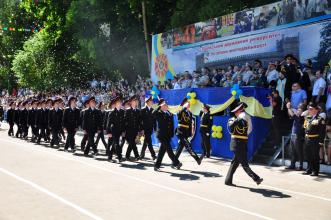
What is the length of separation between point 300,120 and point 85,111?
7469 millimetres

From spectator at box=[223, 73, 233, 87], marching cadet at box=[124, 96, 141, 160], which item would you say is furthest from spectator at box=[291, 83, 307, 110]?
marching cadet at box=[124, 96, 141, 160]

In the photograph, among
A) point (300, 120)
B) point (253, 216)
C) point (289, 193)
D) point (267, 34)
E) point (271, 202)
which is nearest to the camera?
point (253, 216)

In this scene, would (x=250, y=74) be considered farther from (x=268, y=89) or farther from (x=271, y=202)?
(x=271, y=202)

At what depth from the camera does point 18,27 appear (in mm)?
44406

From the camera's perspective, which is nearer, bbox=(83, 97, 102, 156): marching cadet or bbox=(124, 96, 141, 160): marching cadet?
bbox=(124, 96, 141, 160): marching cadet

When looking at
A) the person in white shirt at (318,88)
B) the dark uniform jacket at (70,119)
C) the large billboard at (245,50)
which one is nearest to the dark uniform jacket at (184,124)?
the person in white shirt at (318,88)

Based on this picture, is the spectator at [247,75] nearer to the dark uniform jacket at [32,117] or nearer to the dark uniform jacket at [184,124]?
the dark uniform jacket at [184,124]

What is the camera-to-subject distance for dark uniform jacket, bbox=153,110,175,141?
12.0 m

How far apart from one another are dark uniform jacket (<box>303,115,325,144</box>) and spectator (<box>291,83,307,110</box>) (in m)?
1.72

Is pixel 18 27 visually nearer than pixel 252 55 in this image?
No

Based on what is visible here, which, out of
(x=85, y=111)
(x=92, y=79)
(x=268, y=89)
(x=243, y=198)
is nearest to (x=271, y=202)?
(x=243, y=198)

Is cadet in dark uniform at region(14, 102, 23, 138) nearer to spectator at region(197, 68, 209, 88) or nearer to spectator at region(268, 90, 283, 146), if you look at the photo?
spectator at region(197, 68, 209, 88)

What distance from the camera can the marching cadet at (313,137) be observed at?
11.3m

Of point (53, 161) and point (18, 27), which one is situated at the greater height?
point (18, 27)
